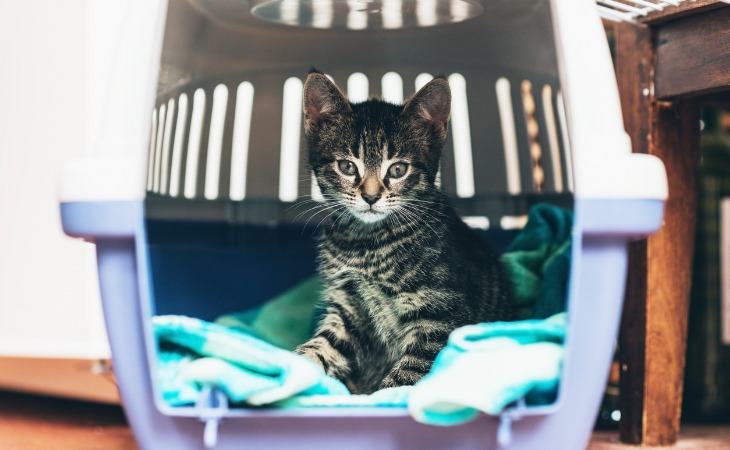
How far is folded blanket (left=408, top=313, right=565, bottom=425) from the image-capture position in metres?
0.93

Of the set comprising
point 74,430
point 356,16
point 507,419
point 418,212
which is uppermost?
point 356,16

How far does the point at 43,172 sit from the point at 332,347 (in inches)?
29.1

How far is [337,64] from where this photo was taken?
1.88 m

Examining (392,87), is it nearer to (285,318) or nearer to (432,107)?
(432,107)

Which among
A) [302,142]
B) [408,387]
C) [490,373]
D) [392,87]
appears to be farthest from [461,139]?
[490,373]

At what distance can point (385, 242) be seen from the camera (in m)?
1.38

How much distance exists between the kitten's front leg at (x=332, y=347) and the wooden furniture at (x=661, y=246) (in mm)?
523

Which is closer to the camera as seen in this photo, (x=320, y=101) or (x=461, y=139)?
(x=320, y=101)

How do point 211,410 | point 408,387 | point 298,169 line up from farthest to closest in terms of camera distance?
point 298,169, point 408,387, point 211,410

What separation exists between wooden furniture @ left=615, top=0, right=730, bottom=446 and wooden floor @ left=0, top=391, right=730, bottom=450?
81 millimetres

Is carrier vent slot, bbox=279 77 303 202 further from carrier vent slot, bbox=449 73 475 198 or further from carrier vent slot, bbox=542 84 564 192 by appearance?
carrier vent slot, bbox=542 84 564 192

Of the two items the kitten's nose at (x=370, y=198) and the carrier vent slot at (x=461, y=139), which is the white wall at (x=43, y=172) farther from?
the carrier vent slot at (x=461, y=139)

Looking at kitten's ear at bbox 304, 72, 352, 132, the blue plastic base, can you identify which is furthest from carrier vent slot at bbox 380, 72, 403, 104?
the blue plastic base

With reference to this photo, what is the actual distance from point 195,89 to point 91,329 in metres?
0.61
